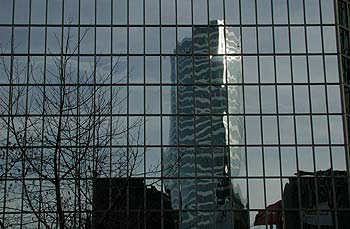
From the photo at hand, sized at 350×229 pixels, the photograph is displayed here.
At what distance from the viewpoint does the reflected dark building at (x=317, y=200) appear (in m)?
44.2

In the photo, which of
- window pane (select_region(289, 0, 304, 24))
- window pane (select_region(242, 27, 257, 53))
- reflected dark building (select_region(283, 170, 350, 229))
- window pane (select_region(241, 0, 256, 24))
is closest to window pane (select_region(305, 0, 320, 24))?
window pane (select_region(289, 0, 304, 24))

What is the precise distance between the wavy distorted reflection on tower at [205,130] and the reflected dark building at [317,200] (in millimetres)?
3334

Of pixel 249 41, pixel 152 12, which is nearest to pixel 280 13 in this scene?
pixel 249 41

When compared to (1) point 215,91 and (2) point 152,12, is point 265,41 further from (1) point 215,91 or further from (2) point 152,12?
(2) point 152,12

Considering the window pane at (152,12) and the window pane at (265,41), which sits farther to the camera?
the window pane at (152,12)

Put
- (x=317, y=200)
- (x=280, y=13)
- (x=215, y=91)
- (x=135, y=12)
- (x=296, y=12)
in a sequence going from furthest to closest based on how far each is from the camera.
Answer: (x=296, y=12)
(x=280, y=13)
(x=135, y=12)
(x=215, y=91)
(x=317, y=200)

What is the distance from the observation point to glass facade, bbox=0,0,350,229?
44125 mm

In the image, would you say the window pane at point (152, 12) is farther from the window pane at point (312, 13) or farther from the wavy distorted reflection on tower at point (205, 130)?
the window pane at point (312, 13)

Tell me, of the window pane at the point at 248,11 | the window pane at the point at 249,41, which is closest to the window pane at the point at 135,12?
the window pane at the point at 248,11

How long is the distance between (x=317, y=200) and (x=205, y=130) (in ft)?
28.1

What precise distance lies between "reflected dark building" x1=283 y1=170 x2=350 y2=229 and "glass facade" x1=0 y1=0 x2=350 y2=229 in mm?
65

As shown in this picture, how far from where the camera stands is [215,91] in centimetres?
4609

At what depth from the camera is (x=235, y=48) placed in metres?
46.8

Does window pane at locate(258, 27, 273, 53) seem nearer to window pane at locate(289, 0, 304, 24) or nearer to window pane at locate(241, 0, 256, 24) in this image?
window pane at locate(241, 0, 256, 24)
